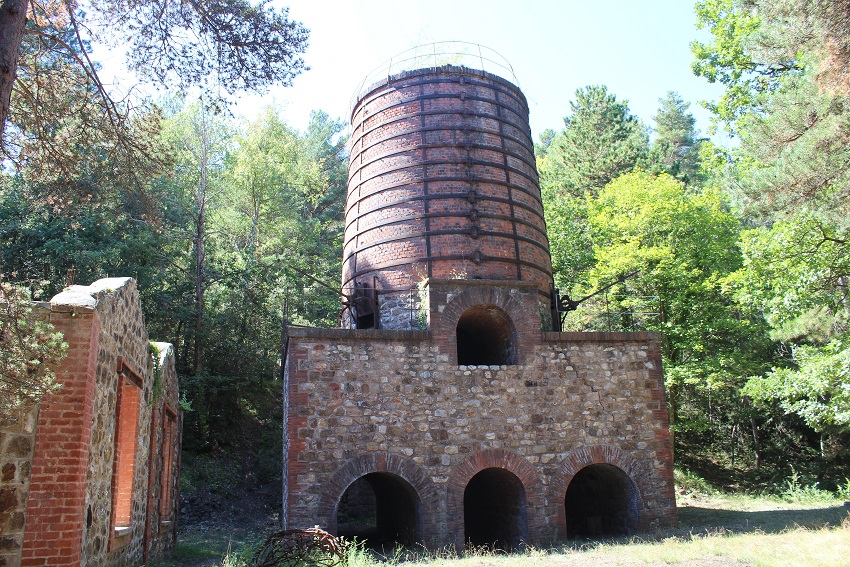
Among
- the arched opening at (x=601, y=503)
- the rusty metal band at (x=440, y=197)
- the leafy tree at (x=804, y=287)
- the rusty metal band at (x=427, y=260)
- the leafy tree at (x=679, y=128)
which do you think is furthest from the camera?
the leafy tree at (x=679, y=128)

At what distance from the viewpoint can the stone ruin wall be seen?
1045 cm

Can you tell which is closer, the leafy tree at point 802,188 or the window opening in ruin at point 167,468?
the leafy tree at point 802,188

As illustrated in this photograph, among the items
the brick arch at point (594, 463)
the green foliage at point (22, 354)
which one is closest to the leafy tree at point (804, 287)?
the brick arch at point (594, 463)

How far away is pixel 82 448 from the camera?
5438 mm

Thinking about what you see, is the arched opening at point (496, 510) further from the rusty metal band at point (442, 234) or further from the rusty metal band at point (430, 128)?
the rusty metal band at point (430, 128)

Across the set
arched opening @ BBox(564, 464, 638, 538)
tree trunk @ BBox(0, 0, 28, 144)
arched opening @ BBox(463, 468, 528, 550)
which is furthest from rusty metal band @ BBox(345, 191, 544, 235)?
tree trunk @ BBox(0, 0, 28, 144)

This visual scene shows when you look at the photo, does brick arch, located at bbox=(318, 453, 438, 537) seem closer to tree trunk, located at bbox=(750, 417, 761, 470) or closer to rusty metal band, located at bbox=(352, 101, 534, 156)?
rusty metal band, located at bbox=(352, 101, 534, 156)

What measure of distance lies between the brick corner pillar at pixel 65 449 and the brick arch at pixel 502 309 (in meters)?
6.56

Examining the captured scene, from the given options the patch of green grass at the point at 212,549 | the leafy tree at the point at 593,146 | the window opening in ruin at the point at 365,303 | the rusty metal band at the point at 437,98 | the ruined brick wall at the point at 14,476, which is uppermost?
the leafy tree at the point at 593,146

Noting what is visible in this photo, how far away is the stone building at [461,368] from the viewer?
10.6m

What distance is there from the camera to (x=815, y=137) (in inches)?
399

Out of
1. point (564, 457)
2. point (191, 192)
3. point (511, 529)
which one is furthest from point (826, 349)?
point (191, 192)

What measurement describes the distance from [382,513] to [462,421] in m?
5.37

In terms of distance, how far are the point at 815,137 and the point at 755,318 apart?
47.9 feet
